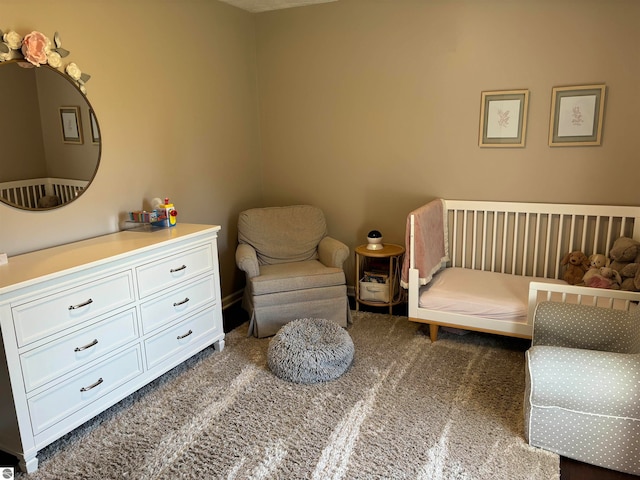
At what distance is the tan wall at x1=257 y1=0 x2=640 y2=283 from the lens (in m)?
3.11

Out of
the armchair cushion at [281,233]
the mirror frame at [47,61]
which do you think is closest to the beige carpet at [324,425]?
the armchair cushion at [281,233]

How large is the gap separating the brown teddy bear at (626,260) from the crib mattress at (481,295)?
0.38 m

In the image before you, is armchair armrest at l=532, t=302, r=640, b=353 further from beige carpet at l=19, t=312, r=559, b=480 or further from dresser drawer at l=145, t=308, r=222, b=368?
dresser drawer at l=145, t=308, r=222, b=368

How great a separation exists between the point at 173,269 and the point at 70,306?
0.64 metres

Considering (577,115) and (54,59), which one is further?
(577,115)

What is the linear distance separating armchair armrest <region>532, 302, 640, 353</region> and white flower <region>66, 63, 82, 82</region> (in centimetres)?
279

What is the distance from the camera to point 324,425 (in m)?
2.37

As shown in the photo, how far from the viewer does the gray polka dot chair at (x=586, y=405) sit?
6.48 feet

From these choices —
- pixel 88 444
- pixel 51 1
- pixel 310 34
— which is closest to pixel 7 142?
pixel 51 1

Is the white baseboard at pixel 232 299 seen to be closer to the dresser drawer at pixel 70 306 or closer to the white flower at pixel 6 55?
the dresser drawer at pixel 70 306

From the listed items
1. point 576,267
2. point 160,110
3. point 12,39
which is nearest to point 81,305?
point 12,39

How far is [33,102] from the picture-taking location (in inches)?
98.9

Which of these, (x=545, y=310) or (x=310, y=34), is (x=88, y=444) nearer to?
(x=545, y=310)

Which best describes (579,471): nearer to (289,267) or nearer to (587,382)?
(587,382)
